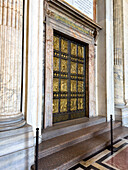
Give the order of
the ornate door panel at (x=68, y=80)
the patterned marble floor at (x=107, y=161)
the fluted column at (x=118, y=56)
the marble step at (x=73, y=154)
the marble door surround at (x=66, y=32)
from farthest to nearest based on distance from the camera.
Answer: the fluted column at (x=118, y=56), the ornate door panel at (x=68, y=80), the marble door surround at (x=66, y=32), the patterned marble floor at (x=107, y=161), the marble step at (x=73, y=154)

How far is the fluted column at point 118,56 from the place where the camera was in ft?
16.2

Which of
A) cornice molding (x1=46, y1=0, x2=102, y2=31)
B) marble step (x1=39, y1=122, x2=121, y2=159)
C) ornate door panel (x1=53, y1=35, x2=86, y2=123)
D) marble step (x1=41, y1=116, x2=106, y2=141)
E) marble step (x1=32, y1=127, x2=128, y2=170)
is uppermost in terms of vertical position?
cornice molding (x1=46, y1=0, x2=102, y2=31)

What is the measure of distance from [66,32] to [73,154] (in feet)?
10.5

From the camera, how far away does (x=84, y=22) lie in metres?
4.29

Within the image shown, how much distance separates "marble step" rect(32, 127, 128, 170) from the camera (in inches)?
80.8

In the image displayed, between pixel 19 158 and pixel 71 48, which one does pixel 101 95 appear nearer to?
pixel 71 48

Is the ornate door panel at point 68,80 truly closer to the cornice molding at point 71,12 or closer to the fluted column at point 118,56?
the cornice molding at point 71,12

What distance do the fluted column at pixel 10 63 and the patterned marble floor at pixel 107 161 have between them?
1408 mm

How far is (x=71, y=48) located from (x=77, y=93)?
154 cm

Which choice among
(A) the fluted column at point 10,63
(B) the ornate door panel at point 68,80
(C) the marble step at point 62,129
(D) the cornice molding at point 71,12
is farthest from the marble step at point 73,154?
(D) the cornice molding at point 71,12

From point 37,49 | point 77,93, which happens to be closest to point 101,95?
point 77,93

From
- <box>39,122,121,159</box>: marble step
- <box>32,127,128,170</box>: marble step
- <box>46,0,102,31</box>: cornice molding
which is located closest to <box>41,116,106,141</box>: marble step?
<box>39,122,121,159</box>: marble step

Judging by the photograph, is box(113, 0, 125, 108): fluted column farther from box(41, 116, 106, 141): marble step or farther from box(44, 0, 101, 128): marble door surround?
box(41, 116, 106, 141): marble step

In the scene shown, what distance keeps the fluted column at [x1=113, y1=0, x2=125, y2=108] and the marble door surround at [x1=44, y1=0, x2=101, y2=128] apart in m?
1.00
